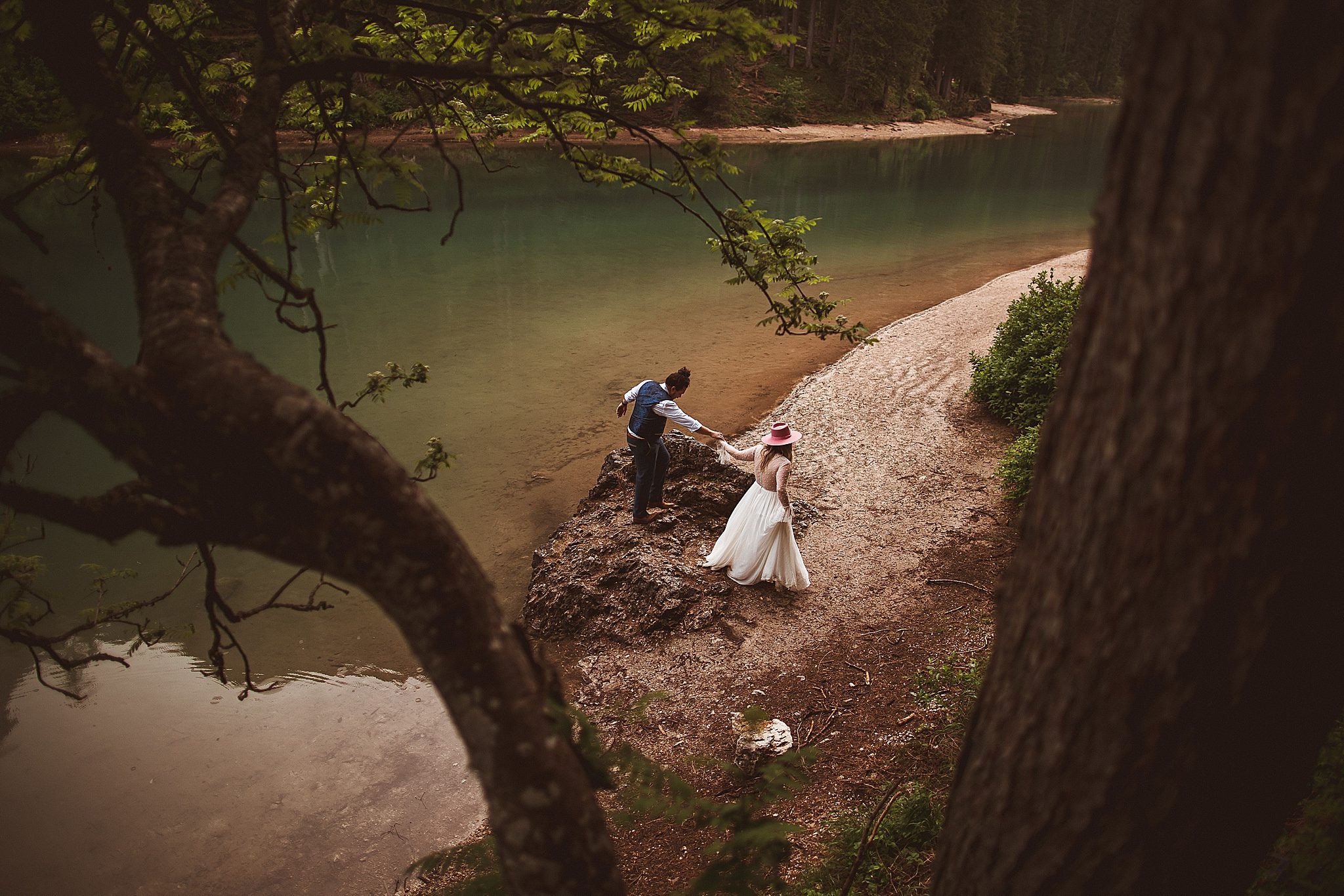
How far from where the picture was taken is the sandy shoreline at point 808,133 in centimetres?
3303

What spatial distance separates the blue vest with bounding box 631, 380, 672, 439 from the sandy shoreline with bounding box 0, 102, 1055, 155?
3107 cm

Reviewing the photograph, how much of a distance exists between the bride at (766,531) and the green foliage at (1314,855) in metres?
4.48

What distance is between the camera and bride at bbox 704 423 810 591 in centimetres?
690

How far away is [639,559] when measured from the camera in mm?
7266

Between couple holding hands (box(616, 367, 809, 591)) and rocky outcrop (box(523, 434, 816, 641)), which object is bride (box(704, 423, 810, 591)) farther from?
rocky outcrop (box(523, 434, 816, 641))

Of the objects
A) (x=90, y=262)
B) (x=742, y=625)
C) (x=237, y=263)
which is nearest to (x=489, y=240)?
(x=90, y=262)

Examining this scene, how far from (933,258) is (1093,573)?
21672 mm

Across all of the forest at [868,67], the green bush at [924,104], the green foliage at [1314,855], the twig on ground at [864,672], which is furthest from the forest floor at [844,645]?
the green bush at [924,104]

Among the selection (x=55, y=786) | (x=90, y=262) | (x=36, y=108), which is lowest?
(x=55, y=786)

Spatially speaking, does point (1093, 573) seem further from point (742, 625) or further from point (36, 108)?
point (742, 625)

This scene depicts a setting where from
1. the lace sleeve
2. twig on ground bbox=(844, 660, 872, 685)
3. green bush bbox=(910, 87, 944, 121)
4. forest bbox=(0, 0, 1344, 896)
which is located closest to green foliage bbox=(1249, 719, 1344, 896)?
forest bbox=(0, 0, 1344, 896)

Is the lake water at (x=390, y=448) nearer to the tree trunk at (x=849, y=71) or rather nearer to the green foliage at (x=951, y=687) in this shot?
the green foliage at (x=951, y=687)

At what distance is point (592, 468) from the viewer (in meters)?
10.4

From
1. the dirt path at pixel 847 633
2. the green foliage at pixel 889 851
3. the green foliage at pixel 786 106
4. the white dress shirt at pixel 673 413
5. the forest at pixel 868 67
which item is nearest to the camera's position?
the green foliage at pixel 889 851
